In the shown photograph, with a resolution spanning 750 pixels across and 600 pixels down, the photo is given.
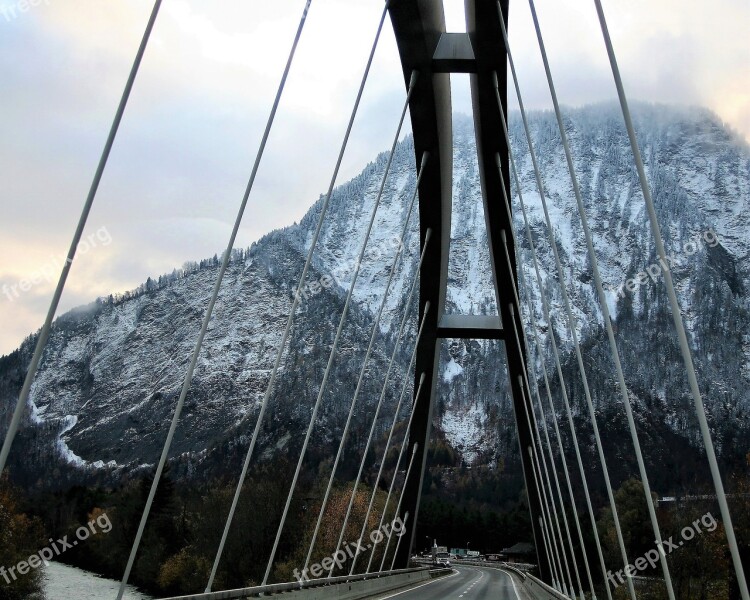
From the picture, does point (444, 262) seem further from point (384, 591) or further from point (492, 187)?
point (384, 591)

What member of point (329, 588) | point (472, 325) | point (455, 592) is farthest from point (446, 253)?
point (455, 592)

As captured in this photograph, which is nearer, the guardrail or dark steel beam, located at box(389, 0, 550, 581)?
the guardrail

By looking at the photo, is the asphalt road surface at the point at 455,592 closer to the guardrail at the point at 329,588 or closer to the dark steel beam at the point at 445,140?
the guardrail at the point at 329,588

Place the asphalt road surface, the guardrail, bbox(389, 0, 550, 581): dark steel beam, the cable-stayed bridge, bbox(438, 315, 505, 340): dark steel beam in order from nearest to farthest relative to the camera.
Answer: the cable-stayed bridge
the guardrail
bbox(389, 0, 550, 581): dark steel beam
the asphalt road surface
bbox(438, 315, 505, 340): dark steel beam

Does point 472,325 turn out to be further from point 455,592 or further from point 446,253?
point 455,592

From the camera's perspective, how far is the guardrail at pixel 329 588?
453 inches

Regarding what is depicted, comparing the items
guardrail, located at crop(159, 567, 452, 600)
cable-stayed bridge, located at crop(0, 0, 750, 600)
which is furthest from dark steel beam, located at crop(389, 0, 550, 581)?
guardrail, located at crop(159, 567, 452, 600)

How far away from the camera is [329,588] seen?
16.5 metres

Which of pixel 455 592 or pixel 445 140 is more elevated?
pixel 445 140

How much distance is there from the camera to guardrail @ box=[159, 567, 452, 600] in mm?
11516

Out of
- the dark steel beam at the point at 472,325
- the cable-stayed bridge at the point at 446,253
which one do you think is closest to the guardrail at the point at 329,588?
the cable-stayed bridge at the point at 446,253

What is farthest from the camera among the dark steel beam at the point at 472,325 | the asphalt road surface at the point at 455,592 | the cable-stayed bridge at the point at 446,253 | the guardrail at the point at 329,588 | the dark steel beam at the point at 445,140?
the dark steel beam at the point at 472,325

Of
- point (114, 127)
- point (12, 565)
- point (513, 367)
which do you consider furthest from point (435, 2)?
point (12, 565)

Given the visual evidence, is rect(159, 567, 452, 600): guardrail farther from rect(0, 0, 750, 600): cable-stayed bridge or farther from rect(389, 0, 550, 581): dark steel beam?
rect(389, 0, 550, 581): dark steel beam
